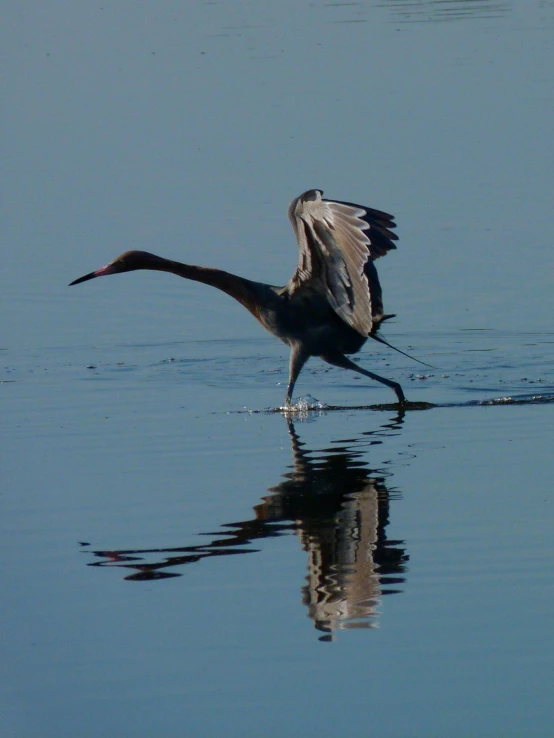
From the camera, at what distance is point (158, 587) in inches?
287

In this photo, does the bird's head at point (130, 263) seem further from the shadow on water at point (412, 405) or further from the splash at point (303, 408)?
the splash at point (303, 408)

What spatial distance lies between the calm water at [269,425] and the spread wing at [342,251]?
30.0 inches

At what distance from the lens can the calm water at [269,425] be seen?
20.5 feet

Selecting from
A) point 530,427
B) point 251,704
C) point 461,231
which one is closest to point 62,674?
point 251,704

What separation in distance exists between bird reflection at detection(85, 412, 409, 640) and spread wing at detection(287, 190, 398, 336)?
1.47 meters

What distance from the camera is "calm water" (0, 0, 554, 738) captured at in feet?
20.5

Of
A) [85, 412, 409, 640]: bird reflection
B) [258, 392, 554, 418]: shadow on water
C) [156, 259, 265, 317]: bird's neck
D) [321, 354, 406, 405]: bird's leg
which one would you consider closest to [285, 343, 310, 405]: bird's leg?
[258, 392, 554, 418]: shadow on water

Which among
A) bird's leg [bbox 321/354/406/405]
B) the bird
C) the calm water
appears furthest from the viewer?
bird's leg [bbox 321/354/406/405]

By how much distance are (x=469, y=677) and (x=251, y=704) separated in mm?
856

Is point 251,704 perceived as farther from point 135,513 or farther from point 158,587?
point 135,513

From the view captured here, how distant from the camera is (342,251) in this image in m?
10.7

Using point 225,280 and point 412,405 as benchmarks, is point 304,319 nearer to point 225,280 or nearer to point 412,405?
point 225,280

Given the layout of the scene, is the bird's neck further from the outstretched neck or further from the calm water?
the calm water

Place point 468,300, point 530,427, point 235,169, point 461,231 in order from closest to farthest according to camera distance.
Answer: point 530,427, point 468,300, point 461,231, point 235,169
